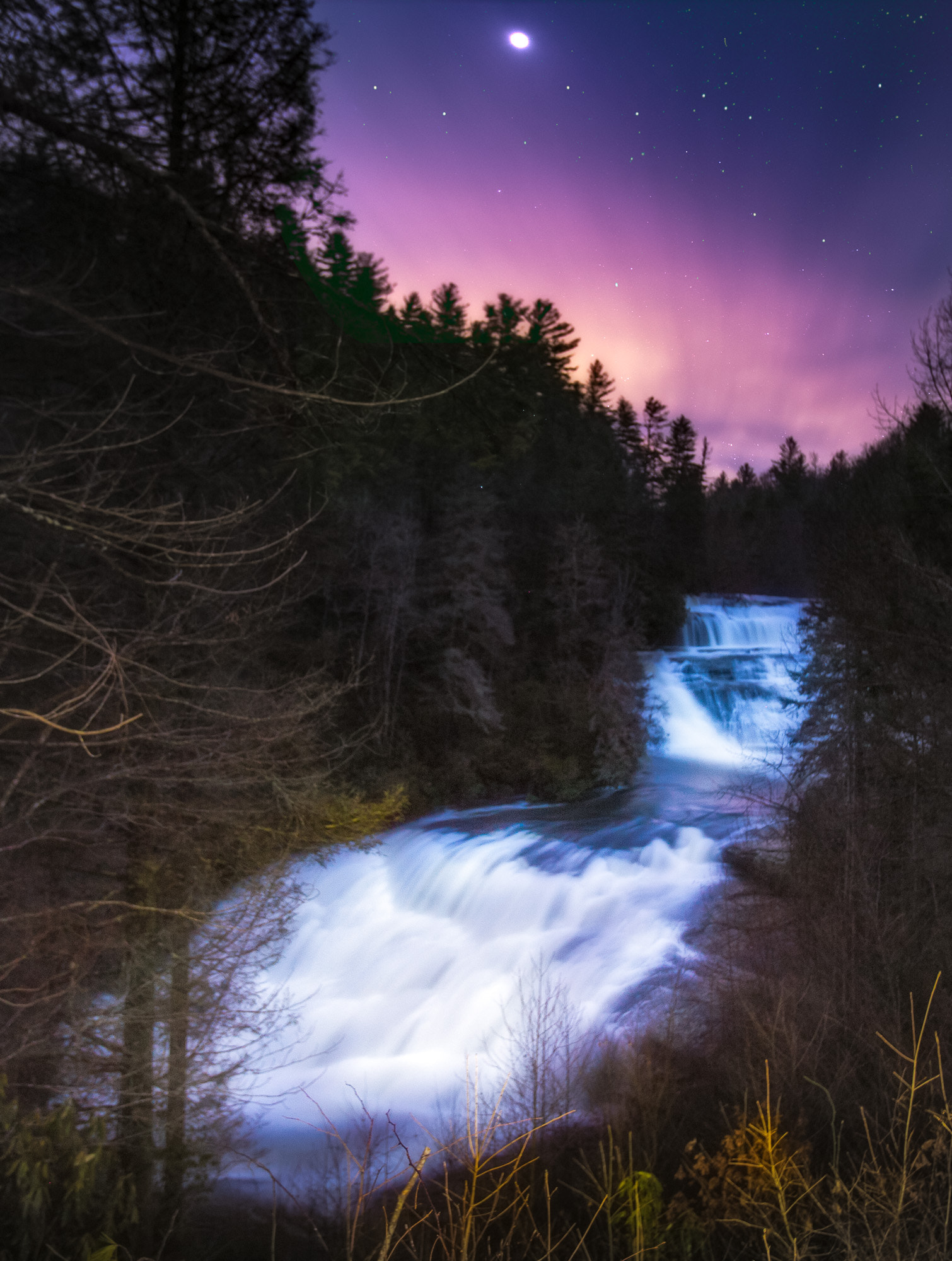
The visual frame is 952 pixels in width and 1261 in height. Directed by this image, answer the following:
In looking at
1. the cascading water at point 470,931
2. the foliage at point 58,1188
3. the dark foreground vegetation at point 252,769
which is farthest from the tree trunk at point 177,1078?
the cascading water at point 470,931

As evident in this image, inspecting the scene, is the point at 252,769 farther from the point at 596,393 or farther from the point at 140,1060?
the point at 596,393

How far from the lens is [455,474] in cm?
2291

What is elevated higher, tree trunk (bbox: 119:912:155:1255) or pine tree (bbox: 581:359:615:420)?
pine tree (bbox: 581:359:615:420)

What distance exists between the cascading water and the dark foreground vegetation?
1.19m

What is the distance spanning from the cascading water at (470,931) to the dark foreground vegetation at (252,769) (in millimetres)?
1187

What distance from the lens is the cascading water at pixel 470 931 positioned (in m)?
11.7

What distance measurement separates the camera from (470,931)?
14.4m

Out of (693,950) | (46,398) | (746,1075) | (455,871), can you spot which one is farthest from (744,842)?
(46,398)

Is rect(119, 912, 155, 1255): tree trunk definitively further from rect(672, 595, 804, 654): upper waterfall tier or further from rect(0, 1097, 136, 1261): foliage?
rect(672, 595, 804, 654): upper waterfall tier

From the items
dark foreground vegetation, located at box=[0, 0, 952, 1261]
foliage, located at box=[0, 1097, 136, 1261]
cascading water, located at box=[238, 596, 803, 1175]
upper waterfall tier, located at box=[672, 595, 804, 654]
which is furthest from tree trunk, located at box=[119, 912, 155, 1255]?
upper waterfall tier, located at box=[672, 595, 804, 654]

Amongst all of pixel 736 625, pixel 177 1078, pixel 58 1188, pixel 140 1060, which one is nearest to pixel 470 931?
pixel 177 1078

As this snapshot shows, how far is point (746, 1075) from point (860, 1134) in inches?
56.6

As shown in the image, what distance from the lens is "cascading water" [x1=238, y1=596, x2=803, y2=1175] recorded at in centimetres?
1173

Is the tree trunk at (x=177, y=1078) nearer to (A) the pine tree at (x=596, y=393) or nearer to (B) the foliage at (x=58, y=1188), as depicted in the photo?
(B) the foliage at (x=58, y=1188)
